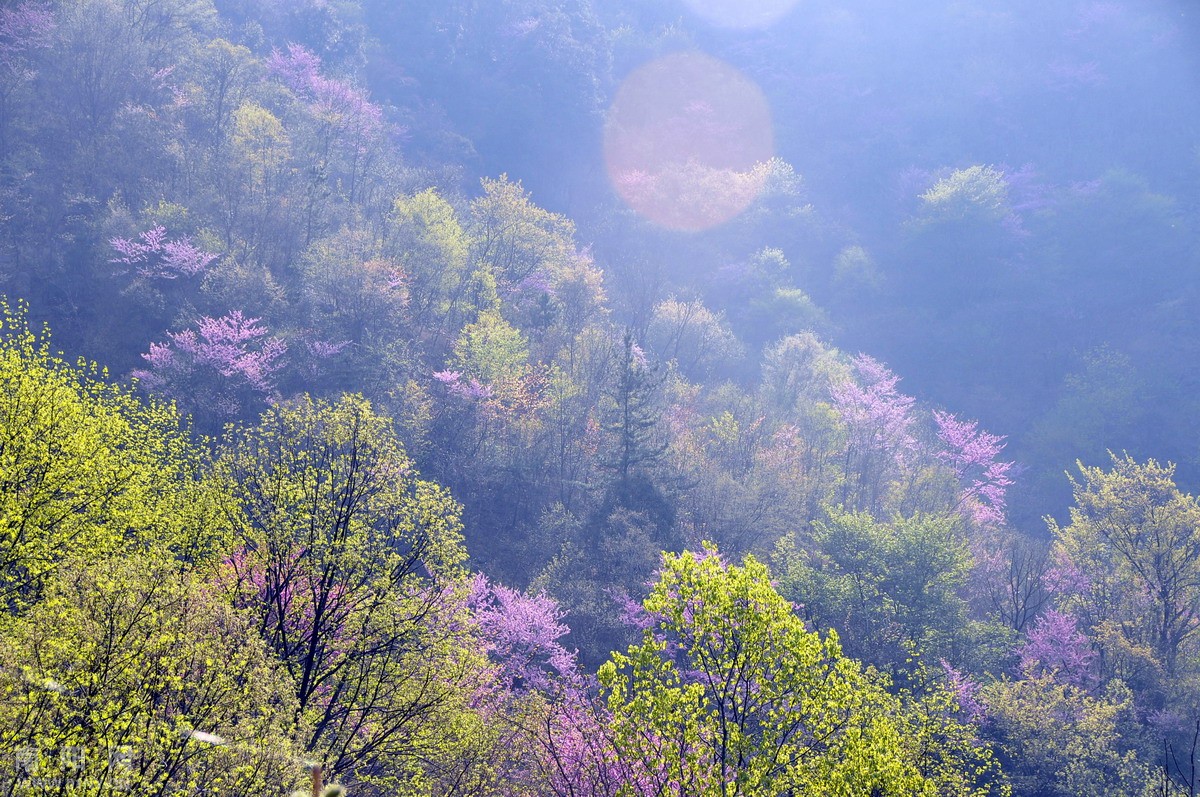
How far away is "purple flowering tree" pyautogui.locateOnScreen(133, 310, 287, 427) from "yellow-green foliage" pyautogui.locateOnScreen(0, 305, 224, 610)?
53.6ft

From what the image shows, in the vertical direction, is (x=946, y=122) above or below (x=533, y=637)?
above

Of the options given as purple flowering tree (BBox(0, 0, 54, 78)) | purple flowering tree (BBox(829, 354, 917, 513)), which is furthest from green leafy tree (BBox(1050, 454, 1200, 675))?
purple flowering tree (BBox(0, 0, 54, 78))

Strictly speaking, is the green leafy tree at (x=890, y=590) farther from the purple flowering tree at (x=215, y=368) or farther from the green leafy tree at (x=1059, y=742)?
the purple flowering tree at (x=215, y=368)

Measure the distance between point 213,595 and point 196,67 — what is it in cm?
5409

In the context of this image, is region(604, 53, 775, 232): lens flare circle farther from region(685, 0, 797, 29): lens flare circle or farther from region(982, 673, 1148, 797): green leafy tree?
region(982, 673, 1148, 797): green leafy tree

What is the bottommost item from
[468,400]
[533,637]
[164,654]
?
[164,654]

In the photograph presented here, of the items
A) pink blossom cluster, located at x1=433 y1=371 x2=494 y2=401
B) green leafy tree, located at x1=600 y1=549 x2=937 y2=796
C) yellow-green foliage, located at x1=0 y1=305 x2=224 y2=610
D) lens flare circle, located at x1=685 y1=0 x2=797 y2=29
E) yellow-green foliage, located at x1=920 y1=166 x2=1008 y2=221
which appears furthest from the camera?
lens flare circle, located at x1=685 y1=0 x2=797 y2=29

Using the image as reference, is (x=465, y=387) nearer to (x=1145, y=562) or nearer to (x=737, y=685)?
(x=737, y=685)

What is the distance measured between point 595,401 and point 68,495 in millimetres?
31246

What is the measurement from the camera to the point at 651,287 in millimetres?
68875

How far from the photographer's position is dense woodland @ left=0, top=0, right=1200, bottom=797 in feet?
51.0

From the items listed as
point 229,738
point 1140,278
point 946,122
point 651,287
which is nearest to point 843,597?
point 229,738

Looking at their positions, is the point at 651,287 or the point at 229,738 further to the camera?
the point at 651,287

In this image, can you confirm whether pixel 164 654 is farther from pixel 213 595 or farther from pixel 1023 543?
pixel 1023 543
